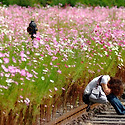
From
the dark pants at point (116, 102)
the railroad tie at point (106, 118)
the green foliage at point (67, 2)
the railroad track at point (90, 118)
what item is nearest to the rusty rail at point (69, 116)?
the railroad track at point (90, 118)

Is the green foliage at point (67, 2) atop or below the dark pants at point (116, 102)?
atop

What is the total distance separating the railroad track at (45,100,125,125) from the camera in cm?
784

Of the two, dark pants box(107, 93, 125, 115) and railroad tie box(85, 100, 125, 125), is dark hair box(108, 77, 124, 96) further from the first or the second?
railroad tie box(85, 100, 125, 125)

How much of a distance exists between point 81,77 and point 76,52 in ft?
1.67

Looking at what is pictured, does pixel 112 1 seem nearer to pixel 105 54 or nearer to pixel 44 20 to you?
pixel 44 20

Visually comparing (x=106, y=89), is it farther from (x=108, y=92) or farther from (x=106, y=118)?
(x=106, y=118)

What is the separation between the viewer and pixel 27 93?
624 cm

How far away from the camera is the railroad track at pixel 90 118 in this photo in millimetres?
7842

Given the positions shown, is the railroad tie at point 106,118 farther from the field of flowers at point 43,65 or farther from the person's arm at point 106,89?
the person's arm at point 106,89

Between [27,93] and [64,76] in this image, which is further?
[64,76]

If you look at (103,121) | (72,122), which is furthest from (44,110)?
(103,121)

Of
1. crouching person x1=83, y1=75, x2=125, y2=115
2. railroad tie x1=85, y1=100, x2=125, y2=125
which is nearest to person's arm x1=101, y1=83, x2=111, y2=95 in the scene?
crouching person x1=83, y1=75, x2=125, y2=115

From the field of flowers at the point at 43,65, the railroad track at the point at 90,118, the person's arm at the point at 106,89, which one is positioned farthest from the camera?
the railroad track at the point at 90,118

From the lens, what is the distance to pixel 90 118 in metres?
8.48
